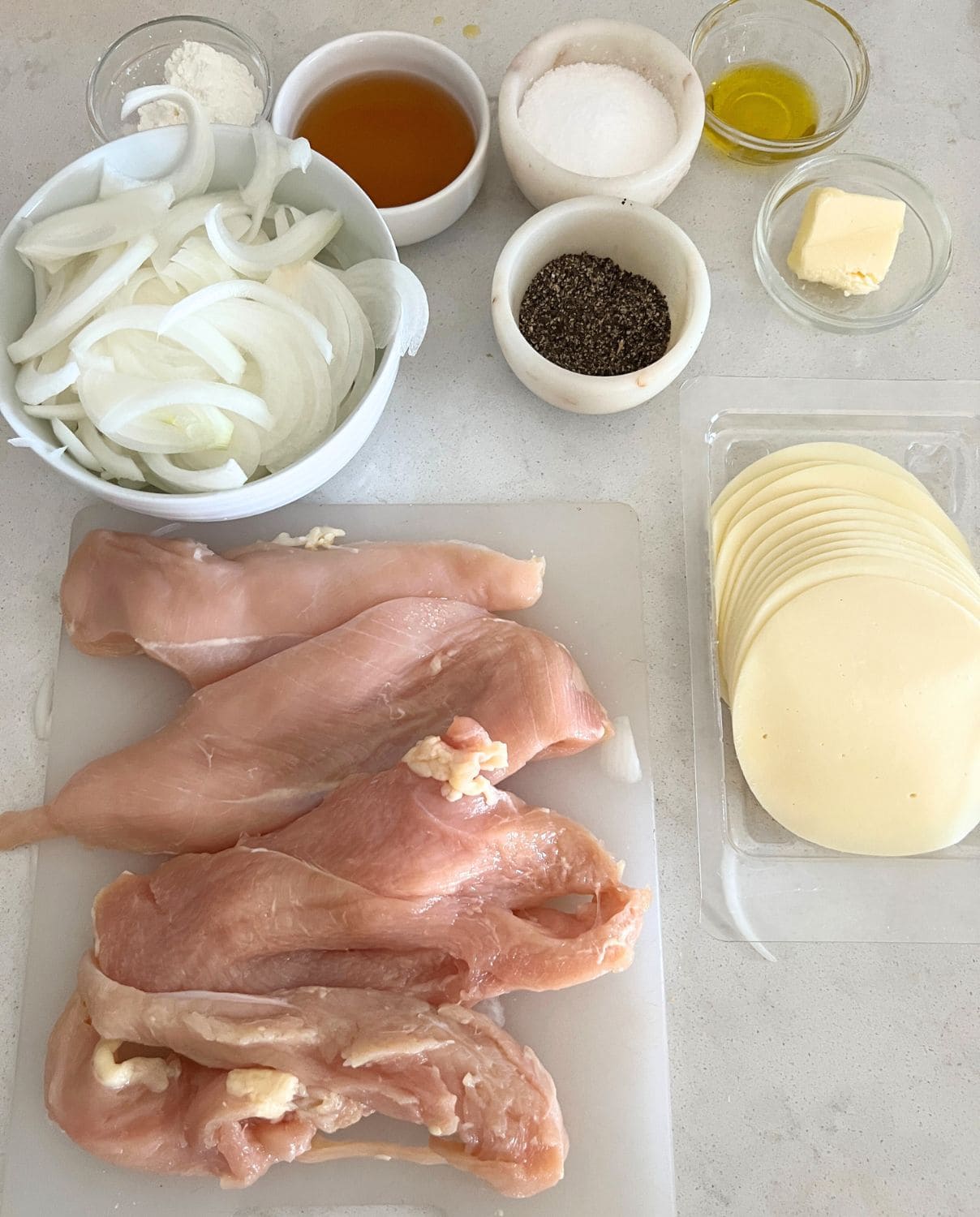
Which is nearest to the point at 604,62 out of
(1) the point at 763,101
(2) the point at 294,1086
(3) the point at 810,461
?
(1) the point at 763,101

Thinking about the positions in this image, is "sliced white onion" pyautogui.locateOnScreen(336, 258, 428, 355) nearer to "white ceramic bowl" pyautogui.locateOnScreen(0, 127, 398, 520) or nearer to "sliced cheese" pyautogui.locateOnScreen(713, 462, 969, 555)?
"white ceramic bowl" pyautogui.locateOnScreen(0, 127, 398, 520)

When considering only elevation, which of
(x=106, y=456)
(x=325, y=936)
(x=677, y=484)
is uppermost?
(x=106, y=456)

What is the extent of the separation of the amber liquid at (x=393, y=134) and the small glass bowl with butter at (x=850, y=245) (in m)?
0.51

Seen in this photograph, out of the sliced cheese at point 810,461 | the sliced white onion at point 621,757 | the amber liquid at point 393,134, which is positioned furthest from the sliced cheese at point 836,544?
the amber liquid at point 393,134

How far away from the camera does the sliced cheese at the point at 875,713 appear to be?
4.41 ft

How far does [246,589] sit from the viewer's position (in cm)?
141

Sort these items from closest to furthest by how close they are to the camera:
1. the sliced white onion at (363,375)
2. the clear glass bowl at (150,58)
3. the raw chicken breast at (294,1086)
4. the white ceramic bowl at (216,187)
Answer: the raw chicken breast at (294,1086), the white ceramic bowl at (216,187), the sliced white onion at (363,375), the clear glass bowl at (150,58)

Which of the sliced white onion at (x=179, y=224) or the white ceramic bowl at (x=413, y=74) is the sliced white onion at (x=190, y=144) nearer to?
the sliced white onion at (x=179, y=224)

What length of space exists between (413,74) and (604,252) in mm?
426

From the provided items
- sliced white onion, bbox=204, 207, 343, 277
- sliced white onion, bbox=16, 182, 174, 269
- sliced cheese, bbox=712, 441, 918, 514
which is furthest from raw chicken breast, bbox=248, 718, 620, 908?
sliced white onion, bbox=16, 182, 174, 269

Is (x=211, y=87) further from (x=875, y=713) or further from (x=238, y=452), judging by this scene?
(x=875, y=713)

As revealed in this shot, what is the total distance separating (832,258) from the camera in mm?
1610

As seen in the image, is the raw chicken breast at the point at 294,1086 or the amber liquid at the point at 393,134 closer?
the raw chicken breast at the point at 294,1086

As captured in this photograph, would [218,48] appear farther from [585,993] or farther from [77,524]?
[585,993]
